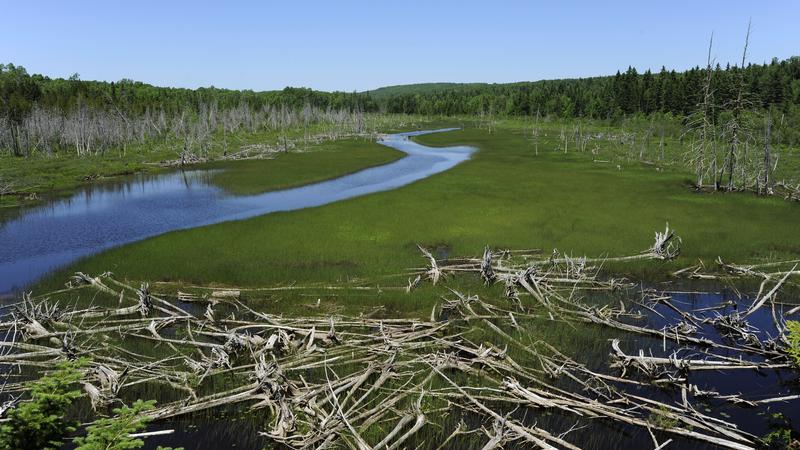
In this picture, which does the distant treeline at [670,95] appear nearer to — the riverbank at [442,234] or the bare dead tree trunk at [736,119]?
the bare dead tree trunk at [736,119]

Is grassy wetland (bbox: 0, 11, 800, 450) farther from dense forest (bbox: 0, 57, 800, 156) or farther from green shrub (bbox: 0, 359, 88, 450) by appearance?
dense forest (bbox: 0, 57, 800, 156)

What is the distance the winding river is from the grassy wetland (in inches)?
13.2

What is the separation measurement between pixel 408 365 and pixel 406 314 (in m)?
5.01

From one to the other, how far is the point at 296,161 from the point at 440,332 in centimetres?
6302

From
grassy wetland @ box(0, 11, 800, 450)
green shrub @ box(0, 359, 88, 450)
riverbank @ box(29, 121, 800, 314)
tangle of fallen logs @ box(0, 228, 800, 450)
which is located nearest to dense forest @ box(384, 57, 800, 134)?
riverbank @ box(29, 121, 800, 314)

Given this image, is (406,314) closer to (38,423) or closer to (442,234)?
(442,234)

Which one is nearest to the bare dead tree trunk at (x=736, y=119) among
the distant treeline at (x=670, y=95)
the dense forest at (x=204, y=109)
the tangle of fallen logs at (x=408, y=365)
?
the dense forest at (x=204, y=109)

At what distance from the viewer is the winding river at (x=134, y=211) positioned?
30.0 m

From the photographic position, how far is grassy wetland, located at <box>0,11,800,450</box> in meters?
12.7

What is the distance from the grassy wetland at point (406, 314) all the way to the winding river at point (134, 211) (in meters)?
0.34

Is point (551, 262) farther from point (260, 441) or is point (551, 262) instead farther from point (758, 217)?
point (758, 217)

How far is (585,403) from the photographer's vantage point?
13227 mm

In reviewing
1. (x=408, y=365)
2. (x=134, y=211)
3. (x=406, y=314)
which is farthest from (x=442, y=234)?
(x=134, y=211)

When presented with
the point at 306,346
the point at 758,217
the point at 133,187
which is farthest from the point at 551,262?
the point at 133,187
